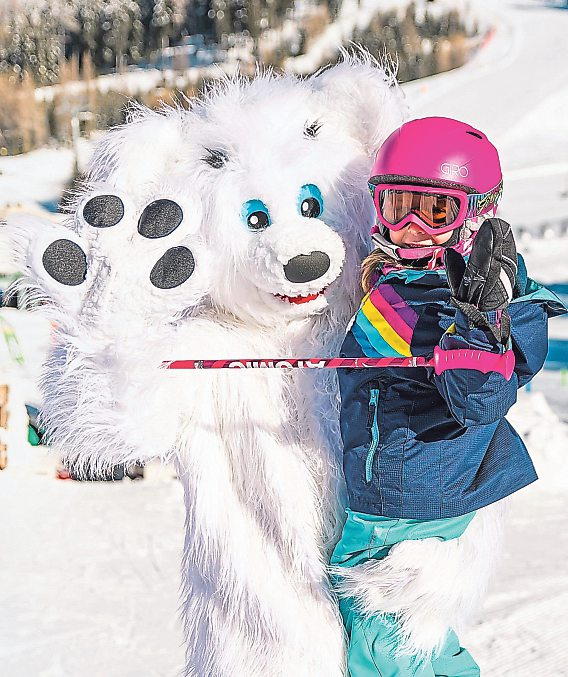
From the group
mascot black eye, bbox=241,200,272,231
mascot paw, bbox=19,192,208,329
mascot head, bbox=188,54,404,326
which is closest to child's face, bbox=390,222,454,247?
mascot head, bbox=188,54,404,326

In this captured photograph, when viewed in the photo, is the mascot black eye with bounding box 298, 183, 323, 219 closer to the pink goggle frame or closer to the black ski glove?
the pink goggle frame

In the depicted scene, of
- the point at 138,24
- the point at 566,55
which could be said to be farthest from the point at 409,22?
the point at 138,24

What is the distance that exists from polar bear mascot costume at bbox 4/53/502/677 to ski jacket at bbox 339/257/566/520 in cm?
14

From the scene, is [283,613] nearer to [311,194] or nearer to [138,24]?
[311,194]

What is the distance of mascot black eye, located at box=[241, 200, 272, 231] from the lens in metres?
1.75

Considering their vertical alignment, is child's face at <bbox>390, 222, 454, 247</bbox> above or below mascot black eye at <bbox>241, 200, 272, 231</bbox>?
above

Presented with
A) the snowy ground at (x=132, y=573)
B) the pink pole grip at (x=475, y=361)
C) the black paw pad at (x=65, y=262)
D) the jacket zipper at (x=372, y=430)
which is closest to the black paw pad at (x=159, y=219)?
the black paw pad at (x=65, y=262)

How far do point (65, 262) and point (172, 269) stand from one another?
0.20 metres

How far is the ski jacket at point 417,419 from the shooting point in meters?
1.54

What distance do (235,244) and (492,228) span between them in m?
0.62

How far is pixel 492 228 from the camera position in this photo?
1252 millimetres

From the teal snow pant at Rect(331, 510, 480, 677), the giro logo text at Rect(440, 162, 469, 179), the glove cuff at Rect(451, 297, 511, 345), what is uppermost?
the giro logo text at Rect(440, 162, 469, 179)

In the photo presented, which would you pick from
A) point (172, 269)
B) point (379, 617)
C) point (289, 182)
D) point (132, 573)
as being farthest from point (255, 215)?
point (132, 573)

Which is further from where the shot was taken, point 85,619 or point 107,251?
point 85,619
